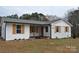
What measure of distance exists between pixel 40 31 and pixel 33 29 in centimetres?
129

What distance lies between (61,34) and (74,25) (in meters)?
2.66

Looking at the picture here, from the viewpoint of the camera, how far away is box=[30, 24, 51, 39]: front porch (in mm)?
23750

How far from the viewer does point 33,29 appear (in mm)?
24031

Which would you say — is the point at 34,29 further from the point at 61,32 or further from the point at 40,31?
the point at 61,32

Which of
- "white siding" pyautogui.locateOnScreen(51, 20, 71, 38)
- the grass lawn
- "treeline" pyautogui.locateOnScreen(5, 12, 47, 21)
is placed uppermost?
"treeline" pyautogui.locateOnScreen(5, 12, 47, 21)

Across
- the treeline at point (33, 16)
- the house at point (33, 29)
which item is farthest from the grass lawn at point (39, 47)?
the treeline at point (33, 16)

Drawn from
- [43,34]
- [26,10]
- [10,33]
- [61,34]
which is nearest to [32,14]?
[26,10]

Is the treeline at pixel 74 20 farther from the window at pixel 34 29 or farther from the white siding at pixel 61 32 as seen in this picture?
the window at pixel 34 29

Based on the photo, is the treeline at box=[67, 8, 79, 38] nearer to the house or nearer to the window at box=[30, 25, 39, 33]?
the house

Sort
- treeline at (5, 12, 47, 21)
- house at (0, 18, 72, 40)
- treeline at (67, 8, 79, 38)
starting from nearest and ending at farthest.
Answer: house at (0, 18, 72, 40)
treeline at (67, 8, 79, 38)
treeline at (5, 12, 47, 21)

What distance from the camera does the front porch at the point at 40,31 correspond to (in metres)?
23.8

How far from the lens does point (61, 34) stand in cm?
2436

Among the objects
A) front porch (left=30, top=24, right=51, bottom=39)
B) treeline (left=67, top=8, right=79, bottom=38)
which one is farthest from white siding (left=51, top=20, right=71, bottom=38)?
treeline (left=67, top=8, right=79, bottom=38)

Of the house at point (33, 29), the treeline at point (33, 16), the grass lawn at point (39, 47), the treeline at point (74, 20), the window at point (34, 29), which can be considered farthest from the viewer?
the treeline at point (33, 16)
